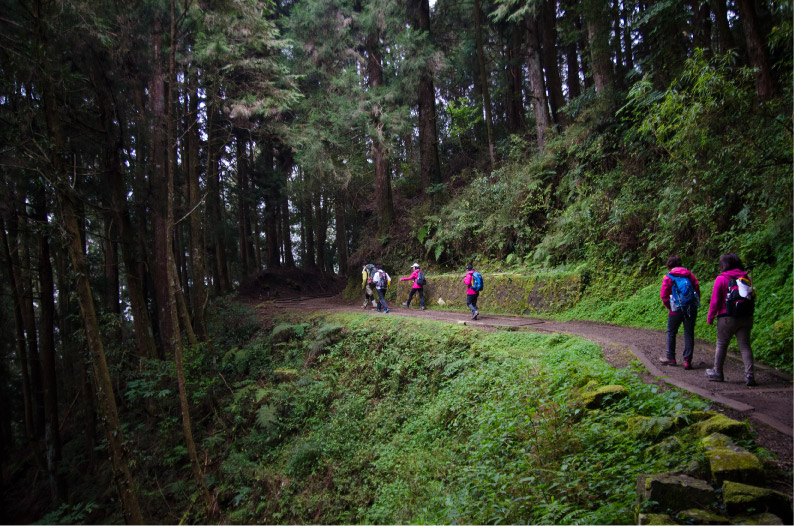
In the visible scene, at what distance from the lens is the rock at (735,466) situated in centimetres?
281

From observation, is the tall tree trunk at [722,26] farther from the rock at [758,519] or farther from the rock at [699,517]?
the rock at [699,517]

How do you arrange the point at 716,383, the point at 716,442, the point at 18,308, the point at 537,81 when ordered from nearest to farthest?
the point at 716,442
the point at 716,383
the point at 18,308
the point at 537,81

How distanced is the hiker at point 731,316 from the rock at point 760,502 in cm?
298

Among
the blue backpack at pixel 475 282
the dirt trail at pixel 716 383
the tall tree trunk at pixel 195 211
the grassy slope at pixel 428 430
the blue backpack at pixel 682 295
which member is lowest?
the grassy slope at pixel 428 430

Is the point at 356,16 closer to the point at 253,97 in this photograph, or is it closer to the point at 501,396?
the point at 253,97

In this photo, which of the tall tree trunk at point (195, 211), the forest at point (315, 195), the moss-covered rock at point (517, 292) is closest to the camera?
the forest at point (315, 195)

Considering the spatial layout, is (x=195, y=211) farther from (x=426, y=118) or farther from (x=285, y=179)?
(x=285, y=179)

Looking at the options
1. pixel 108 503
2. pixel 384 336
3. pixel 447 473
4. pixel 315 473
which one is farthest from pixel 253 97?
pixel 108 503

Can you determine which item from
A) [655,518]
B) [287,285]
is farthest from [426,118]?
[655,518]

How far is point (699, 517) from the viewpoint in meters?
2.59

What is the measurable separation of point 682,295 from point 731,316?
911 millimetres

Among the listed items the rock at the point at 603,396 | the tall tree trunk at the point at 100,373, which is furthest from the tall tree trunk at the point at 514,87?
the tall tree trunk at the point at 100,373

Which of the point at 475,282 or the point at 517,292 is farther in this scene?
the point at 517,292

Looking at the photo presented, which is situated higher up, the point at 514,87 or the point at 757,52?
the point at 514,87
